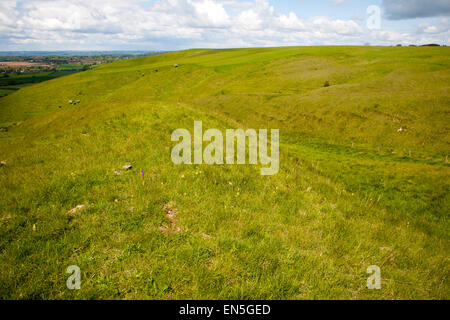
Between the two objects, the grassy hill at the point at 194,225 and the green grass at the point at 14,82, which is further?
the green grass at the point at 14,82

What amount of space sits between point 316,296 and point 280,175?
257 inches

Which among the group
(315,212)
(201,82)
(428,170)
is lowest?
(428,170)

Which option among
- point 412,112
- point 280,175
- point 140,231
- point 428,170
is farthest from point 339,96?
point 140,231

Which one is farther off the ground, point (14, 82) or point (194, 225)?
point (14, 82)

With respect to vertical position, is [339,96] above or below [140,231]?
above

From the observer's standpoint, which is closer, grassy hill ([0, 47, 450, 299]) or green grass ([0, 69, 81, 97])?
grassy hill ([0, 47, 450, 299])

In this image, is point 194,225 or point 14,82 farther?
point 14,82

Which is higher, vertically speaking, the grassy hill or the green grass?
the green grass

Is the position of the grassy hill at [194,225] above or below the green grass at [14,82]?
below

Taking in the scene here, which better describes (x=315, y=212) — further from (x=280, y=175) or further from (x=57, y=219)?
(x=57, y=219)

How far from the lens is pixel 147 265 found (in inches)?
217

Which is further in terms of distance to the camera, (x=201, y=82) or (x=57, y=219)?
(x=201, y=82)

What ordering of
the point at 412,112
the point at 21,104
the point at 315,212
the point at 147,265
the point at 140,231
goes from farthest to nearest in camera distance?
the point at 21,104 → the point at 412,112 → the point at 315,212 → the point at 140,231 → the point at 147,265

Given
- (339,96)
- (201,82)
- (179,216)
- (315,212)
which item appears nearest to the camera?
(179,216)
